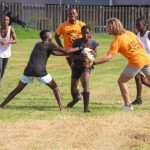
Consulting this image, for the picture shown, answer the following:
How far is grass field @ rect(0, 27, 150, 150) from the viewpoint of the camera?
9.09m

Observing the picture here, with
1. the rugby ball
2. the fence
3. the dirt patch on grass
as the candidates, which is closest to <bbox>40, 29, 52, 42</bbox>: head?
the rugby ball

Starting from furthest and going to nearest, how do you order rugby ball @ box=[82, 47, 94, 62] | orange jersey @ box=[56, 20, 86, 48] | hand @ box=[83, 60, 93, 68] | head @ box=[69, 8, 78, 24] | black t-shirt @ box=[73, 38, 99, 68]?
orange jersey @ box=[56, 20, 86, 48]
head @ box=[69, 8, 78, 24]
black t-shirt @ box=[73, 38, 99, 68]
hand @ box=[83, 60, 93, 68]
rugby ball @ box=[82, 47, 94, 62]

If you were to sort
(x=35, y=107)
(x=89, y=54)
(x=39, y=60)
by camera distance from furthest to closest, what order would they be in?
(x=35, y=107) → (x=39, y=60) → (x=89, y=54)

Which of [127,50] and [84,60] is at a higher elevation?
[127,50]

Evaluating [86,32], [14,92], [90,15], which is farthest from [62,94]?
[90,15]

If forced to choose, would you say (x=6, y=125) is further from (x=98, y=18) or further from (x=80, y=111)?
(x=98, y=18)

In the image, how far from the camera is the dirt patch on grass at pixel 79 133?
8.98 metres

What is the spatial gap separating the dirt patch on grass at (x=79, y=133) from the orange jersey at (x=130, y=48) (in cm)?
107

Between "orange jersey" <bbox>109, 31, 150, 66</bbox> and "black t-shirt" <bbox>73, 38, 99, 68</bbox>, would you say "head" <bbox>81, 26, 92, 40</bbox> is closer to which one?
"black t-shirt" <bbox>73, 38, 99, 68</bbox>

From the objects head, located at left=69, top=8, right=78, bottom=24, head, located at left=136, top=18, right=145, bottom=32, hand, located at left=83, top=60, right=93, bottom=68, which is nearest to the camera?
hand, located at left=83, top=60, right=93, bottom=68

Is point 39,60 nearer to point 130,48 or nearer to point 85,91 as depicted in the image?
point 85,91

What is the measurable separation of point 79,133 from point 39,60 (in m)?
2.38

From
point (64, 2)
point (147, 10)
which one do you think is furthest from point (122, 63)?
point (64, 2)

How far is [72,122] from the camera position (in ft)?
35.0
